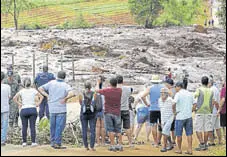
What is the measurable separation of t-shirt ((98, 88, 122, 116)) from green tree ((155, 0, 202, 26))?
48.1 metres

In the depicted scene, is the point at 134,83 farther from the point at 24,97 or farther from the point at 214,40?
the point at 24,97

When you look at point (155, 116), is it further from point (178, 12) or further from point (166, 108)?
point (178, 12)

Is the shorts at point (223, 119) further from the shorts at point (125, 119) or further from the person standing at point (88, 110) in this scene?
the person standing at point (88, 110)

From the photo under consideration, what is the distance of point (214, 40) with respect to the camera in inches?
2077

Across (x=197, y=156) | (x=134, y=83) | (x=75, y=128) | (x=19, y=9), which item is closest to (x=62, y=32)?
(x=19, y=9)

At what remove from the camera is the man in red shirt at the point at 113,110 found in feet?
41.1

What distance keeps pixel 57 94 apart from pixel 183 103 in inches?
104

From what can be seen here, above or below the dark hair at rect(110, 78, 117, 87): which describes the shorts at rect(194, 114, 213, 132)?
below

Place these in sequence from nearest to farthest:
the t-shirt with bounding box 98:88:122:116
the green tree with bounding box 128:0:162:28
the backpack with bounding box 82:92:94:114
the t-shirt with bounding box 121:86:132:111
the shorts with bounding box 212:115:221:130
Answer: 1. the t-shirt with bounding box 98:88:122:116
2. the backpack with bounding box 82:92:94:114
3. the t-shirt with bounding box 121:86:132:111
4. the shorts with bounding box 212:115:221:130
5. the green tree with bounding box 128:0:162:28

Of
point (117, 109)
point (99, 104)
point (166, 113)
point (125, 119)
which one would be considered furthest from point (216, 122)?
point (99, 104)

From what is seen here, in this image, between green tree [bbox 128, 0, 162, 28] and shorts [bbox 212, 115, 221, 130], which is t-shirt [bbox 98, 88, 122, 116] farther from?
green tree [bbox 128, 0, 162, 28]

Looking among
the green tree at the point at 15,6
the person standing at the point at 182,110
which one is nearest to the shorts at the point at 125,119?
the person standing at the point at 182,110

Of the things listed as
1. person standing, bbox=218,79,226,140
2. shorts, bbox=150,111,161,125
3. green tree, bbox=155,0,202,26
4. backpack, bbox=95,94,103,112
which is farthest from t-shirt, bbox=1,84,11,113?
green tree, bbox=155,0,202,26

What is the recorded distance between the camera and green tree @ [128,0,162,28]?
5972 cm
